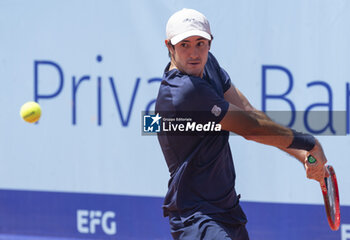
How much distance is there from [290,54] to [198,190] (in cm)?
146

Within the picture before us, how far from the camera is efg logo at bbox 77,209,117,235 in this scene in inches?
170

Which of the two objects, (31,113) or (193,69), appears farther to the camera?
(31,113)

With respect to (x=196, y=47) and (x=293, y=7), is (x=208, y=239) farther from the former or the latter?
(x=293, y=7)

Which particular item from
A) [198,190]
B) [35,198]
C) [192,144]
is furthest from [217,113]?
[35,198]

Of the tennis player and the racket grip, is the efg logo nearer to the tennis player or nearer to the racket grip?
the tennis player

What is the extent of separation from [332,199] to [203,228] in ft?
3.08

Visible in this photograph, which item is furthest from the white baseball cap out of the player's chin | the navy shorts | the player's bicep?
the navy shorts

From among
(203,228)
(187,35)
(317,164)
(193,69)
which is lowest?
(203,228)

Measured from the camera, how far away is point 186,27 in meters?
2.70

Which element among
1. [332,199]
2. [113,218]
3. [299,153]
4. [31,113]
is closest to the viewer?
[299,153]

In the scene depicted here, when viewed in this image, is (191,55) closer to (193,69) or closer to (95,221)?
(193,69)

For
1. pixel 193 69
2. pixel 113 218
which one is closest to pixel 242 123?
pixel 193 69

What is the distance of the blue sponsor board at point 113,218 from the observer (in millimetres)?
3902

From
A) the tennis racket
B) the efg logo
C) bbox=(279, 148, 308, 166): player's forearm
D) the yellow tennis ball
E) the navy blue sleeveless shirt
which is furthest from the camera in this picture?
the efg logo
